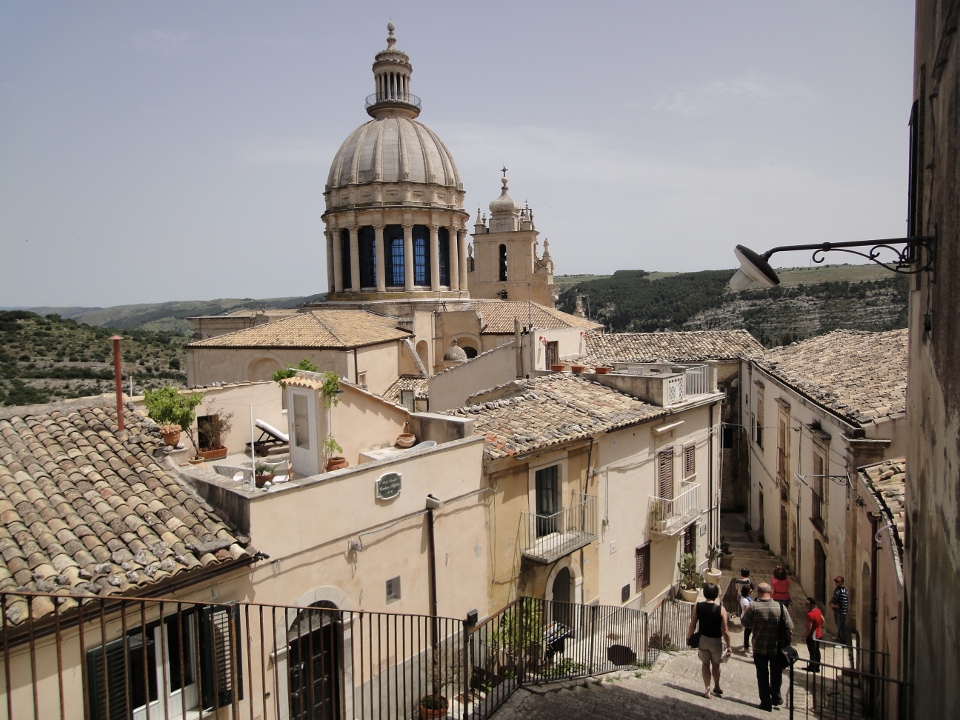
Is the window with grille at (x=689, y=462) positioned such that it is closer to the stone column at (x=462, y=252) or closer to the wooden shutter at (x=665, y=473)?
the wooden shutter at (x=665, y=473)

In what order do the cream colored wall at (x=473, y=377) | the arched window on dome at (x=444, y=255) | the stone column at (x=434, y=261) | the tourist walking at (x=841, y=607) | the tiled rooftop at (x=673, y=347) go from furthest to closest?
the arched window on dome at (x=444, y=255) → the stone column at (x=434, y=261) → the tiled rooftop at (x=673, y=347) → the cream colored wall at (x=473, y=377) → the tourist walking at (x=841, y=607)

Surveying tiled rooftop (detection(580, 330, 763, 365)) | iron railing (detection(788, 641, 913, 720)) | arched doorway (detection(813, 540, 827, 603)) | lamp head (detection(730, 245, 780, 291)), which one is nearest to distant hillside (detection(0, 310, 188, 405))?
tiled rooftop (detection(580, 330, 763, 365))

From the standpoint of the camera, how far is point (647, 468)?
15008 mm

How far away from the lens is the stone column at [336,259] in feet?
115

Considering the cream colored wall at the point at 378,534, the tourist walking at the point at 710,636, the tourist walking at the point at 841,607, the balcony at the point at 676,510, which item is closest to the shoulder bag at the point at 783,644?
the tourist walking at the point at 710,636

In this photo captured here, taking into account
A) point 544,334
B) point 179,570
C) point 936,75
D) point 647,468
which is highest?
point 936,75

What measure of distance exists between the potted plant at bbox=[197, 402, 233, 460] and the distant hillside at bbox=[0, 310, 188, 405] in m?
21.6

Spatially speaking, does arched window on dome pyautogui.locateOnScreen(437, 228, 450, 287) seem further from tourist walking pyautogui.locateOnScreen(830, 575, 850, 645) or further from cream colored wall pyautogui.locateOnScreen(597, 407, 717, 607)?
tourist walking pyautogui.locateOnScreen(830, 575, 850, 645)

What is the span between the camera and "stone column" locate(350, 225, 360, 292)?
3444 cm

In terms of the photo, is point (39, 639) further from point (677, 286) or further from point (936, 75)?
point (677, 286)

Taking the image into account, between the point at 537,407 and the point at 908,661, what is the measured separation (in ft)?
26.5

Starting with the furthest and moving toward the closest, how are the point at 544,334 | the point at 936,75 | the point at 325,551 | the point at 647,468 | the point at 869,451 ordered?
the point at 544,334
the point at 647,468
the point at 869,451
the point at 325,551
the point at 936,75

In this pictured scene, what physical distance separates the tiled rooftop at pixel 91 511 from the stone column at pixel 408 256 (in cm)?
2540

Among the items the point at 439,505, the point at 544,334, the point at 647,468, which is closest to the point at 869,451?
the point at 647,468
